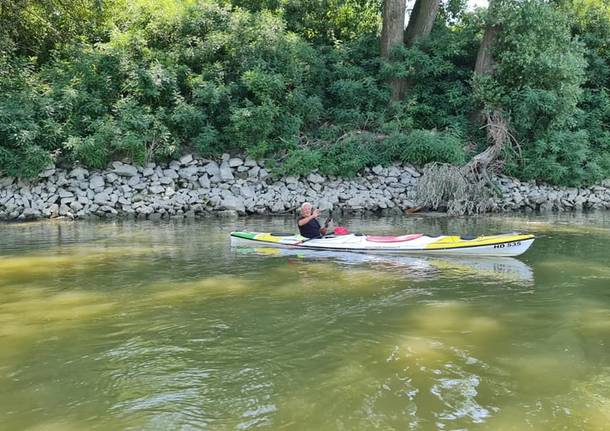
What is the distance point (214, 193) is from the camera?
1394cm

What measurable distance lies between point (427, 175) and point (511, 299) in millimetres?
8424

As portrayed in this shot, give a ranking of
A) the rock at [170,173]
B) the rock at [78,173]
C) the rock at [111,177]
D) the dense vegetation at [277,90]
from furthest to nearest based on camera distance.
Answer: the rock at [170,173] < the dense vegetation at [277,90] < the rock at [111,177] < the rock at [78,173]

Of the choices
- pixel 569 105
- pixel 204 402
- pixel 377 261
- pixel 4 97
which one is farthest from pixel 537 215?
pixel 4 97

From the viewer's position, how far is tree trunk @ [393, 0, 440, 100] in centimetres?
1703

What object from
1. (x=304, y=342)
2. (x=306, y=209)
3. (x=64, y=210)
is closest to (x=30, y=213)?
(x=64, y=210)

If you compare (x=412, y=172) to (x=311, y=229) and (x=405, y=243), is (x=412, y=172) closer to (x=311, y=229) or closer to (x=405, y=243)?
(x=311, y=229)

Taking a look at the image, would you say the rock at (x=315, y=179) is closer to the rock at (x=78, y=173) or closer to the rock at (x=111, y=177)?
the rock at (x=111, y=177)

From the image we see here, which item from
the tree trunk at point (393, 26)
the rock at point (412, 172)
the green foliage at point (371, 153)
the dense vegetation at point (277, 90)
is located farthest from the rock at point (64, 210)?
the tree trunk at point (393, 26)

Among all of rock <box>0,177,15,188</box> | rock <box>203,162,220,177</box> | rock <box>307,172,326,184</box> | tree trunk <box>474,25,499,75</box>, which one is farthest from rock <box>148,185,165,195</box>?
tree trunk <box>474,25,499,75</box>

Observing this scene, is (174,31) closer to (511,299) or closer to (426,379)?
(511,299)

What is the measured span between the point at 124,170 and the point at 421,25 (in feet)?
31.9

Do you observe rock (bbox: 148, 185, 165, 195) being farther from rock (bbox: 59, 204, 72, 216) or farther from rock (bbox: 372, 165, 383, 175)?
rock (bbox: 372, 165, 383, 175)

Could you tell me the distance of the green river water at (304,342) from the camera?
11.2 ft

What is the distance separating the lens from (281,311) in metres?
5.50
